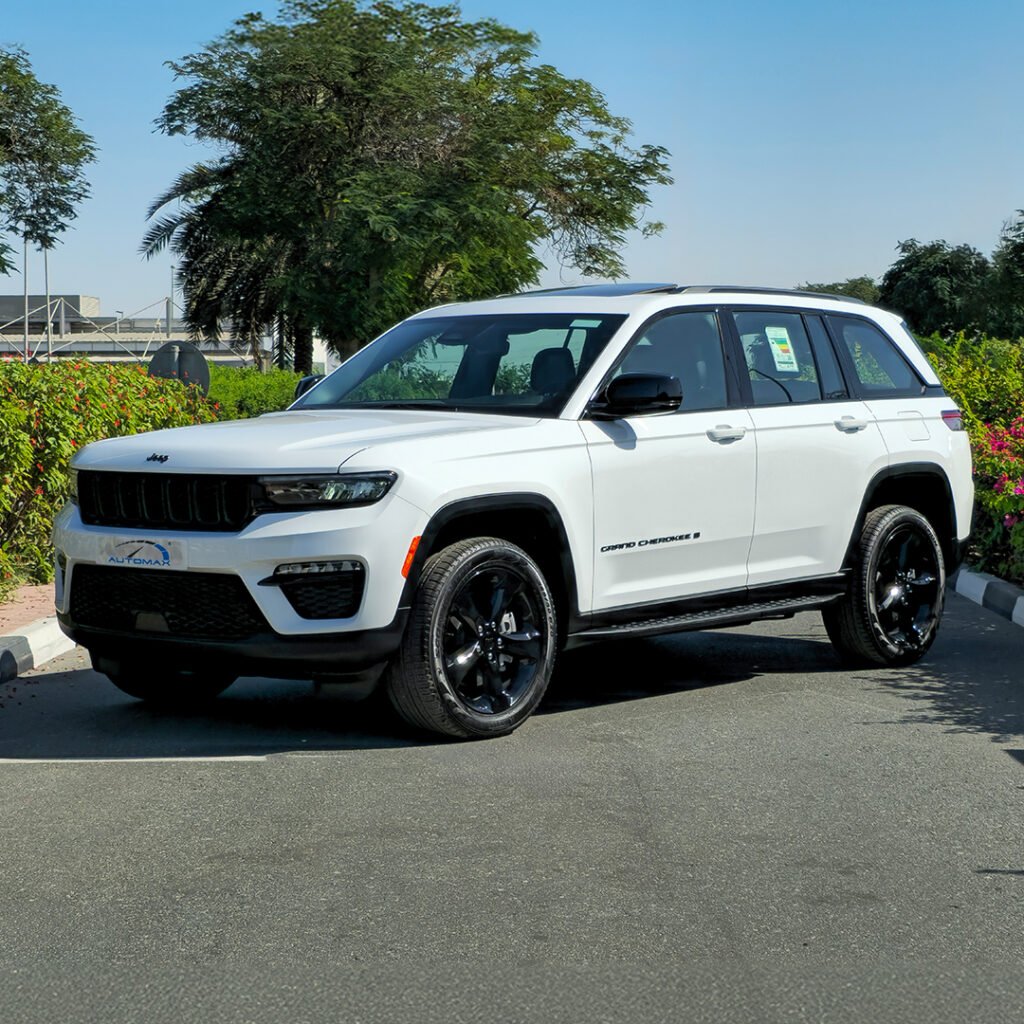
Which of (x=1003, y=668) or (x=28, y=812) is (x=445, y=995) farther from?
(x=1003, y=668)

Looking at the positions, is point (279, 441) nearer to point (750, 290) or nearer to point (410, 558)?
point (410, 558)

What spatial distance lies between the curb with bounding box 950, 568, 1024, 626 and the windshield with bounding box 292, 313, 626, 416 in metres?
4.67

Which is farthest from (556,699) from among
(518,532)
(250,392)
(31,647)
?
(250,392)

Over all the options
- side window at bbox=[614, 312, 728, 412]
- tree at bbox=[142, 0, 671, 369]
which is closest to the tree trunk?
tree at bbox=[142, 0, 671, 369]

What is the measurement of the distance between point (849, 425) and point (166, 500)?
362cm

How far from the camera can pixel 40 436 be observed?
1229 cm

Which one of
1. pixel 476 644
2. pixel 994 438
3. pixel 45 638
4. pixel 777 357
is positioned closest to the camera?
pixel 476 644

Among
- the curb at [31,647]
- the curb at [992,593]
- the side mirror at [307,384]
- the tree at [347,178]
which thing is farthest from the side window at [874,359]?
the tree at [347,178]

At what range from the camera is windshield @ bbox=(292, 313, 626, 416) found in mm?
8023

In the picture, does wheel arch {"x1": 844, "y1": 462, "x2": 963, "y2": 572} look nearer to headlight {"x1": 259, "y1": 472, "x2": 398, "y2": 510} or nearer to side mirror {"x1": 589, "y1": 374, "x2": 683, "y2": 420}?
side mirror {"x1": 589, "y1": 374, "x2": 683, "y2": 420}

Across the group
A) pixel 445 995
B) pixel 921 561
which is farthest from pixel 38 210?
pixel 445 995

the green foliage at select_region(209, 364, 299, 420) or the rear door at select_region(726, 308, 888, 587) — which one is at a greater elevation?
the rear door at select_region(726, 308, 888, 587)

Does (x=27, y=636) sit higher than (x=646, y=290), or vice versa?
(x=646, y=290)

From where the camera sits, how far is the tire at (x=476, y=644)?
7082 mm
